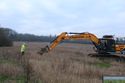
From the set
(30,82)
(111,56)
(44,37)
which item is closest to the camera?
(30,82)

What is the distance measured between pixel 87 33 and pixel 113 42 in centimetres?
289

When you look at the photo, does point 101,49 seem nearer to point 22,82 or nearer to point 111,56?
point 111,56

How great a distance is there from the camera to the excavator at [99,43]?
37344 mm

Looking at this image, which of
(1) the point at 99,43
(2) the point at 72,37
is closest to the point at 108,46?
(1) the point at 99,43

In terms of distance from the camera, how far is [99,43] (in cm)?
3828

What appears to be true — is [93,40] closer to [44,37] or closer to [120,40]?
[120,40]

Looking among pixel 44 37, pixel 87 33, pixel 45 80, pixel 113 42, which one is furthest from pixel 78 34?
pixel 44 37

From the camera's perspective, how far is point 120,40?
37812mm

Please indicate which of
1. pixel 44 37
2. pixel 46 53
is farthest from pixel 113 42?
pixel 44 37

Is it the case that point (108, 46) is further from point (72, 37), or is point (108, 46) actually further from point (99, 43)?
point (72, 37)

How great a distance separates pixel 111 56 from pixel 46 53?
648 centimetres

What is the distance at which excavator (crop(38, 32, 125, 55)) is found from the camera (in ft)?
123

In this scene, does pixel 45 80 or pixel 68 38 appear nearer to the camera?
pixel 45 80

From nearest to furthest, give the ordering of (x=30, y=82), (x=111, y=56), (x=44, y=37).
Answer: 1. (x=30, y=82)
2. (x=111, y=56)
3. (x=44, y=37)
